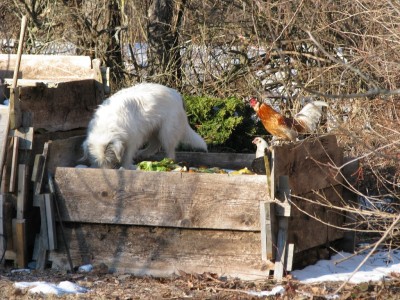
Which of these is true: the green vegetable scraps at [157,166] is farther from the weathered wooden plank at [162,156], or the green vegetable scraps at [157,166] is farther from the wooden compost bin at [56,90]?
the wooden compost bin at [56,90]

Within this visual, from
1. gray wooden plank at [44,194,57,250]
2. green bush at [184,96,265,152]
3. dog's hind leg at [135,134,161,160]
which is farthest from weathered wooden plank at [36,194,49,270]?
green bush at [184,96,265,152]

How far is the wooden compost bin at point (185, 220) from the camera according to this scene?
19.8 feet

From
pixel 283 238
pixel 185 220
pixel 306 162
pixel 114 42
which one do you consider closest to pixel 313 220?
pixel 306 162

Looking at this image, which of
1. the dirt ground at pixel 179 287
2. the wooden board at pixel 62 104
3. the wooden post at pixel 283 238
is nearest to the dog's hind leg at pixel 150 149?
the wooden board at pixel 62 104

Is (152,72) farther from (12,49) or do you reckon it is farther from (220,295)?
(220,295)

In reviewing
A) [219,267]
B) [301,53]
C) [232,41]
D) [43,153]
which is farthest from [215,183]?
[232,41]

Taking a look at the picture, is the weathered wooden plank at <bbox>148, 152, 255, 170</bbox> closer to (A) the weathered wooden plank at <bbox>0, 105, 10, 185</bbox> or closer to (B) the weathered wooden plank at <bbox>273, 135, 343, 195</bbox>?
(B) the weathered wooden plank at <bbox>273, 135, 343, 195</bbox>

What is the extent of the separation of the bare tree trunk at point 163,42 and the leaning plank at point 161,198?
223 inches

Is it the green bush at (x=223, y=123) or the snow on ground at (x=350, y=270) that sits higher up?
the green bush at (x=223, y=123)

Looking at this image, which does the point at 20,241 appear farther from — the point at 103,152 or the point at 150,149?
the point at 150,149

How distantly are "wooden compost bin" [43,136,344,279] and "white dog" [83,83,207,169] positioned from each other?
979 mm

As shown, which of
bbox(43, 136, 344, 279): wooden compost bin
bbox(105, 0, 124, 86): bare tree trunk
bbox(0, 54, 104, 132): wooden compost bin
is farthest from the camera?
bbox(105, 0, 124, 86): bare tree trunk

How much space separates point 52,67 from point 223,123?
229cm

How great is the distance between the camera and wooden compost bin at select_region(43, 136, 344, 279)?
6.03 meters
